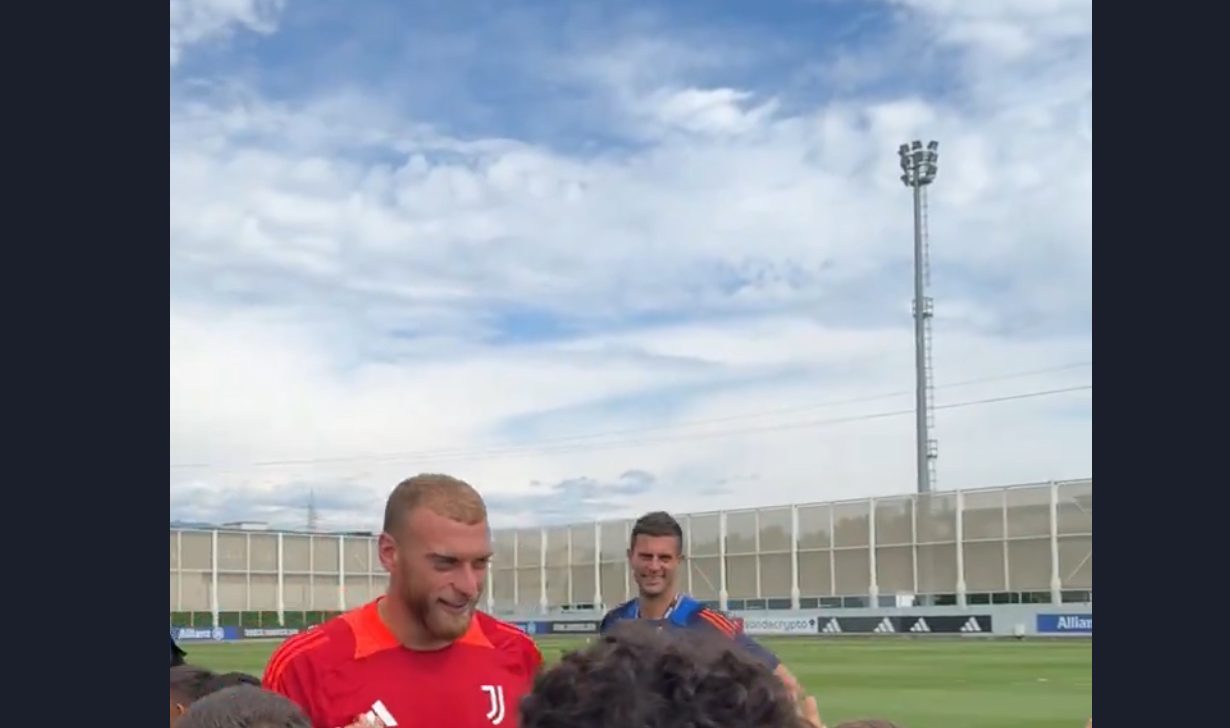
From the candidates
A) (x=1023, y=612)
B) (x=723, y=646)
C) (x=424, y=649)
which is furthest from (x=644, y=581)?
(x=1023, y=612)

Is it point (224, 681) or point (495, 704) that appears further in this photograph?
point (495, 704)

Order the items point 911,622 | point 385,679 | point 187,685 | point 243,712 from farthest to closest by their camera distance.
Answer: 1. point 911,622
2. point 385,679
3. point 187,685
4. point 243,712

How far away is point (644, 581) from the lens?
734 centimetres

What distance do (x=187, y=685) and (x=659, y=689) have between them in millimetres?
2844

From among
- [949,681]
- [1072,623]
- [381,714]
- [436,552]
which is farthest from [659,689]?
[1072,623]

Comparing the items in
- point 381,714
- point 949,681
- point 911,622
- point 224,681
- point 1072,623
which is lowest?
point 911,622

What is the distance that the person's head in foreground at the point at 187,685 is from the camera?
4027 millimetres

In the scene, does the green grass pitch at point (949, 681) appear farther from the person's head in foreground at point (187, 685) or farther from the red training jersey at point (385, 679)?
the person's head in foreground at point (187, 685)

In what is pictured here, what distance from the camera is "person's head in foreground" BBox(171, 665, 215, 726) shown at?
403 cm

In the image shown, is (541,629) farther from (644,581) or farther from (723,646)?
(723,646)

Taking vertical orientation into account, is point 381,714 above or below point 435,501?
below

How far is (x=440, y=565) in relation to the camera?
4.25 meters

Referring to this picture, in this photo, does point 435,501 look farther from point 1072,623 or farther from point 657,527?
point 1072,623

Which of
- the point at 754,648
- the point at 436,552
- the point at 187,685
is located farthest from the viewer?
the point at 436,552
